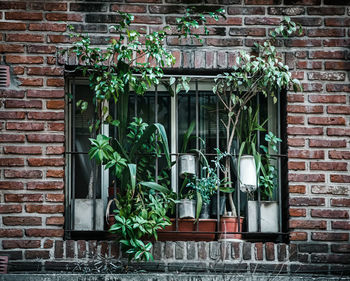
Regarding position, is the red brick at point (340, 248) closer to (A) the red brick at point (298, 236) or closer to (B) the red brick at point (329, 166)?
(A) the red brick at point (298, 236)

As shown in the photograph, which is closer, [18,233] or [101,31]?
[18,233]

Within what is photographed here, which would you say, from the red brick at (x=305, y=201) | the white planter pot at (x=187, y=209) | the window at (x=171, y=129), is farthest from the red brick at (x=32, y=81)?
the red brick at (x=305, y=201)

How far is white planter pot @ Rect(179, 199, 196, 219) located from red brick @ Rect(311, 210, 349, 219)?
84cm

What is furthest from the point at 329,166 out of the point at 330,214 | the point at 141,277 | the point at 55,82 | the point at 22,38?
the point at 22,38

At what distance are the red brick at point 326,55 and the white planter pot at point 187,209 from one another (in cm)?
139

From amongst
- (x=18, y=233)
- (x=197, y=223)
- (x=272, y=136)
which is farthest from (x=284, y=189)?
(x=18, y=233)

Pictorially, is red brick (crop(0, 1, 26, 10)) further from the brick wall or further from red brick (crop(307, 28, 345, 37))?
red brick (crop(307, 28, 345, 37))

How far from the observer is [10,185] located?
474cm

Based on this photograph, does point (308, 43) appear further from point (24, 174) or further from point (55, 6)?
point (24, 174)

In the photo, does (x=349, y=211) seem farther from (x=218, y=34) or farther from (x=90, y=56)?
(x=90, y=56)

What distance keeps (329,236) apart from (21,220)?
7.01 ft

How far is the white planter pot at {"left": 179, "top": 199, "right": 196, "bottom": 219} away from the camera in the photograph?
4.77 metres

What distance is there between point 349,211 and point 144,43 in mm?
1888

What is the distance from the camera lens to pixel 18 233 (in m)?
4.69
